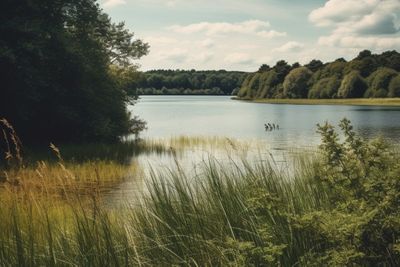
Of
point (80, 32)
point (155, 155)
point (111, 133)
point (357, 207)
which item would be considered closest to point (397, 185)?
point (357, 207)

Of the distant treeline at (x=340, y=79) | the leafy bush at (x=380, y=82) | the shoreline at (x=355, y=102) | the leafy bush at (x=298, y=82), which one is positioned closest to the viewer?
the shoreline at (x=355, y=102)

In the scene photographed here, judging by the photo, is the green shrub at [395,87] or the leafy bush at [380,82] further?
the leafy bush at [380,82]

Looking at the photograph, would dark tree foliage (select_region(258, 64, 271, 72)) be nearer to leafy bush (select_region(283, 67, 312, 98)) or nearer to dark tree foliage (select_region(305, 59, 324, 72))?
dark tree foliage (select_region(305, 59, 324, 72))

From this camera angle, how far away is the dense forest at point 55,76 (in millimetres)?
22531

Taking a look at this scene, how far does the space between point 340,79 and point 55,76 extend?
316ft

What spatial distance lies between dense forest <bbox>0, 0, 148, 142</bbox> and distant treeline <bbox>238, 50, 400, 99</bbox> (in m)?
80.8

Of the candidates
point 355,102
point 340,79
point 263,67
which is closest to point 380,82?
point 355,102

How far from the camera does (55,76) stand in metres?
26.2

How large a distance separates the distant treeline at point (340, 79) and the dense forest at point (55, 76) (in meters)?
80.8

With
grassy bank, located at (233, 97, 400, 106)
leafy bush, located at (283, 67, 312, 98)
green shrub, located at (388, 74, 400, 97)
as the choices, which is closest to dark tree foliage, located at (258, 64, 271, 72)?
leafy bush, located at (283, 67, 312, 98)

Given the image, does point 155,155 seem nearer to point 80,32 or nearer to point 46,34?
point 46,34

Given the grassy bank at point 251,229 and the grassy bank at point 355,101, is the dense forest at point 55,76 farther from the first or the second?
the grassy bank at point 355,101

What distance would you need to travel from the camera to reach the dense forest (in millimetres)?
22531

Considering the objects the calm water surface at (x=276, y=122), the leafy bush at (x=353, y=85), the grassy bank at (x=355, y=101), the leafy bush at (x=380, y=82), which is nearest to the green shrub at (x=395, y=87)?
the leafy bush at (x=380, y=82)
